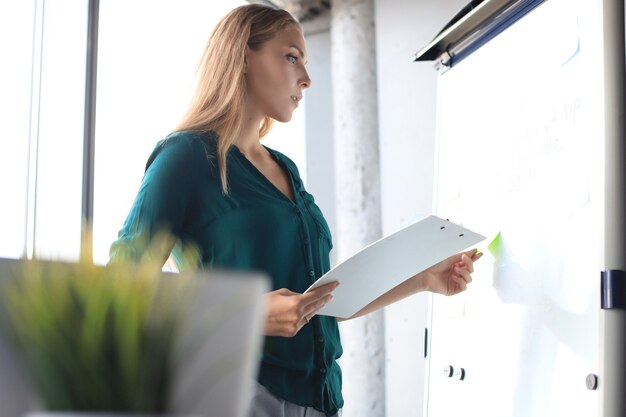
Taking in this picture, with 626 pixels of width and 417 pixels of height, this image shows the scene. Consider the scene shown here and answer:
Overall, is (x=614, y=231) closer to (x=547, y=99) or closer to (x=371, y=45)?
(x=547, y=99)

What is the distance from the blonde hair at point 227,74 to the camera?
1.40 meters

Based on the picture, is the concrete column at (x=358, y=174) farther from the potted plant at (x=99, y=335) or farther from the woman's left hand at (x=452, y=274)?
the potted plant at (x=99, y=335)

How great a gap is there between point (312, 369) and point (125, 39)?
154cm

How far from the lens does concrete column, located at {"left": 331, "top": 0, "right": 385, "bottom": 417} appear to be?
3.00 m

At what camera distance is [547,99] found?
5.04 ft

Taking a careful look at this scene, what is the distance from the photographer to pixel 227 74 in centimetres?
146

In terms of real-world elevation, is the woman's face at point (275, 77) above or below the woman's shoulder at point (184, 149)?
above

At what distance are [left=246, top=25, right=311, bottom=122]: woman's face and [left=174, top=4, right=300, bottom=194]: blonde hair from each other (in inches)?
0.9

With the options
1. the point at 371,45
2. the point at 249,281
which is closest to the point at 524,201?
the point at 249,281

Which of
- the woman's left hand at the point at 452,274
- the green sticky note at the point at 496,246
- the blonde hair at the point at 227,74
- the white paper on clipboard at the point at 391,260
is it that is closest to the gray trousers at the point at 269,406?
the white paper on clipboard at the point at 391,260

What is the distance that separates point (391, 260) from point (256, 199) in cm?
26

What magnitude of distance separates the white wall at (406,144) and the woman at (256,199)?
139 centimetres

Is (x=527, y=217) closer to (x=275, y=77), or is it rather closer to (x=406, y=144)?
(x=275, y=77)

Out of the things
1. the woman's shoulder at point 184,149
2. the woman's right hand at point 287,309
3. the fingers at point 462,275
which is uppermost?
the woman's shoulder at point 184,149
